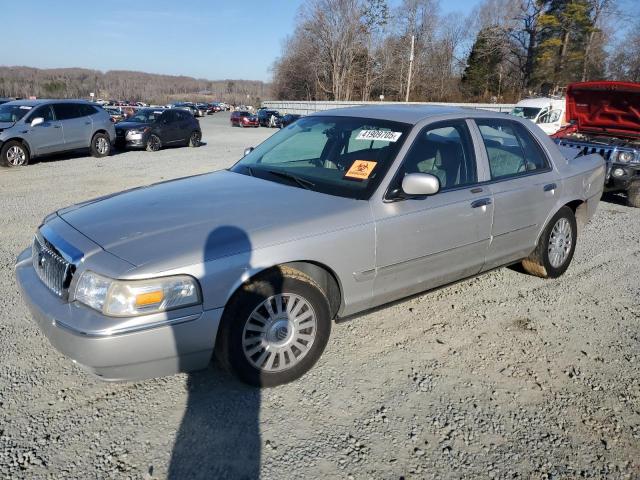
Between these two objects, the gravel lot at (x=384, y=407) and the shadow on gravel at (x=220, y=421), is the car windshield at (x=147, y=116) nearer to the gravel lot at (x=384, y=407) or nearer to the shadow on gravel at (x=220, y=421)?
the gravel lot at (x=384, y=407)

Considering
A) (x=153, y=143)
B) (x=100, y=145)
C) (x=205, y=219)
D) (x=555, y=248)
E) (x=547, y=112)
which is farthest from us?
(x=153, y=143)

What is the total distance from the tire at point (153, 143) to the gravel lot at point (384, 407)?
13175 mm

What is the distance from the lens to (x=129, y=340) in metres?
2.50

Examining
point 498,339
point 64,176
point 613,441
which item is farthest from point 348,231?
point 64,176

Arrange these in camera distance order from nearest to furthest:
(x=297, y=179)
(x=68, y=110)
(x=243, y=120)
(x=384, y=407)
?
(x=384, y=407) < (x=297, y=179) < (x=68, y=110) < (x=243, y=120)

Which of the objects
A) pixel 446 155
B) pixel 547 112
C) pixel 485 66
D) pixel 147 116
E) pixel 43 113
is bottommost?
pixel 147 116

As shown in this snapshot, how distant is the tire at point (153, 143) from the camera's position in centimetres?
1672

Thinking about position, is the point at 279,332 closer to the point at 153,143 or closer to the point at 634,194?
the point at 634,194

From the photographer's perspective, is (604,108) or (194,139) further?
(194,139)

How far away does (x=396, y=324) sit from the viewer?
13.0 feet

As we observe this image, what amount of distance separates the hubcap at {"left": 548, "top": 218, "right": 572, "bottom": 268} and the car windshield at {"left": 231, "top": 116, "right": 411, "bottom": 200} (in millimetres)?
2102

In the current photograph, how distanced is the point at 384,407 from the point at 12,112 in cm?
1369

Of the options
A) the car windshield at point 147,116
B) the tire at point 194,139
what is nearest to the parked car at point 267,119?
the tire at point 194,139

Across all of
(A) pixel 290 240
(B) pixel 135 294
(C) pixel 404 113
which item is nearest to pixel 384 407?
(A) pixel 290 240
